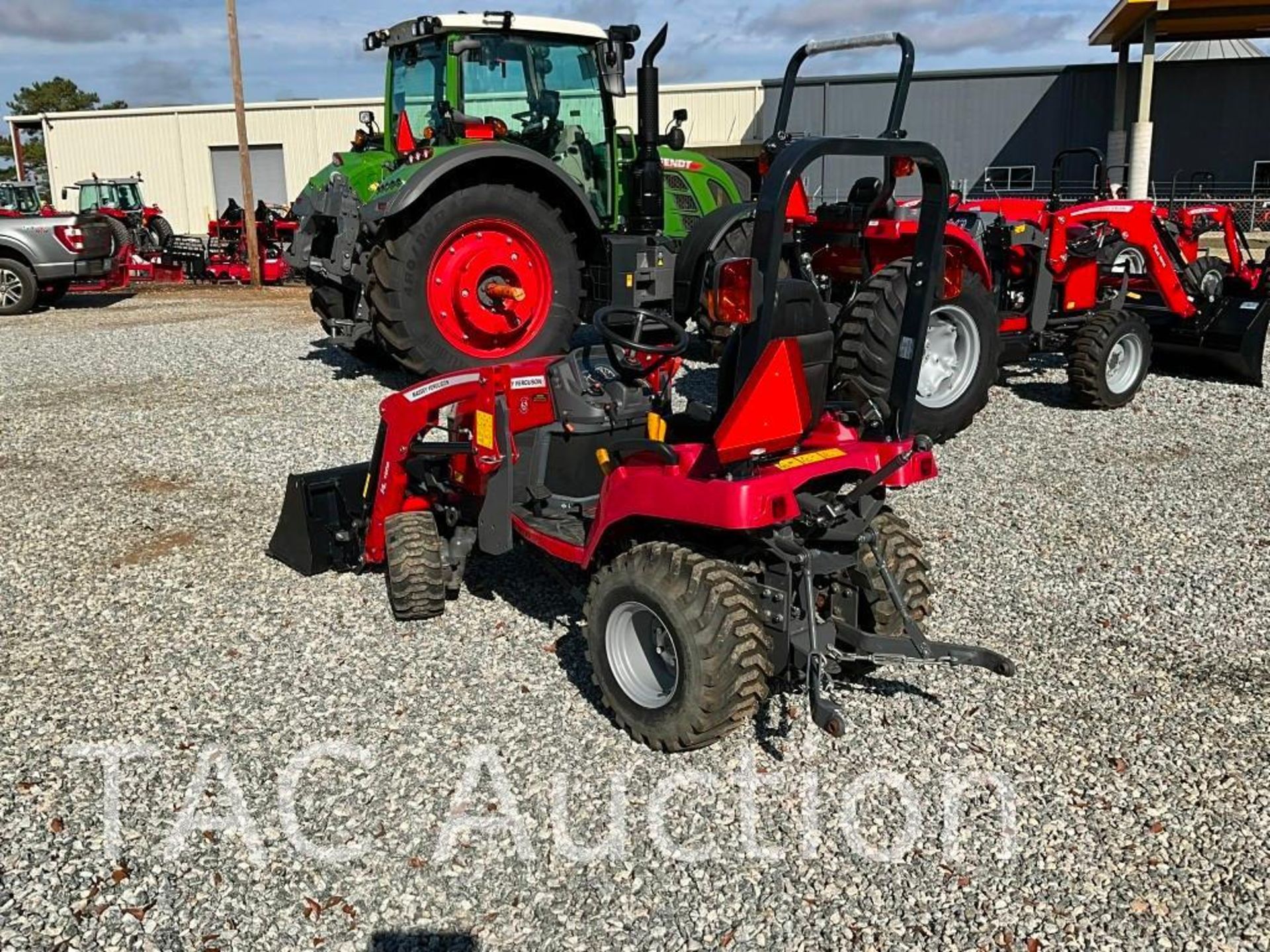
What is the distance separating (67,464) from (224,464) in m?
0.98

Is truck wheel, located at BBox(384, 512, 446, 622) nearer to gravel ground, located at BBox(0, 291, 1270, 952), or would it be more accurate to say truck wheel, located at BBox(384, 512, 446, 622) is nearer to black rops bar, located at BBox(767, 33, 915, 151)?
gravel ground, located at BBox(0, 291, 1270, 952)

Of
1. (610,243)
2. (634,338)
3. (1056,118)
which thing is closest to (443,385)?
(634,338)

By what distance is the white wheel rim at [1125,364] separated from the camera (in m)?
7.74

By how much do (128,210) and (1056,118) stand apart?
71.1ft

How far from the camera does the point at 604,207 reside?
8.90 m

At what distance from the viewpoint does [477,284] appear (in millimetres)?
7953

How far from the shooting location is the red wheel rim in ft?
25.8

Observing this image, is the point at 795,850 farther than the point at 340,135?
No

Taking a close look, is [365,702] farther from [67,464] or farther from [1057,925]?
[67,464]

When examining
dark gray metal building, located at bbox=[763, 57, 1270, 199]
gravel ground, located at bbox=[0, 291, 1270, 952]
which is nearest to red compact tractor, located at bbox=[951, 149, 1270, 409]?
gravel ground, located at bbox=[0, 291, 1270, 952]

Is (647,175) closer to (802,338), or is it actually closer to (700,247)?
(700,247)

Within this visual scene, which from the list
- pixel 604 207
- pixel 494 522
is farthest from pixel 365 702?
pixel 604 207

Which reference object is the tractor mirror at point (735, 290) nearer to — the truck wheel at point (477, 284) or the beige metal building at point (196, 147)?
the truck wheel at point (477, 284)

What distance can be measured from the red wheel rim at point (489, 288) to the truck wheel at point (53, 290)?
904cm
